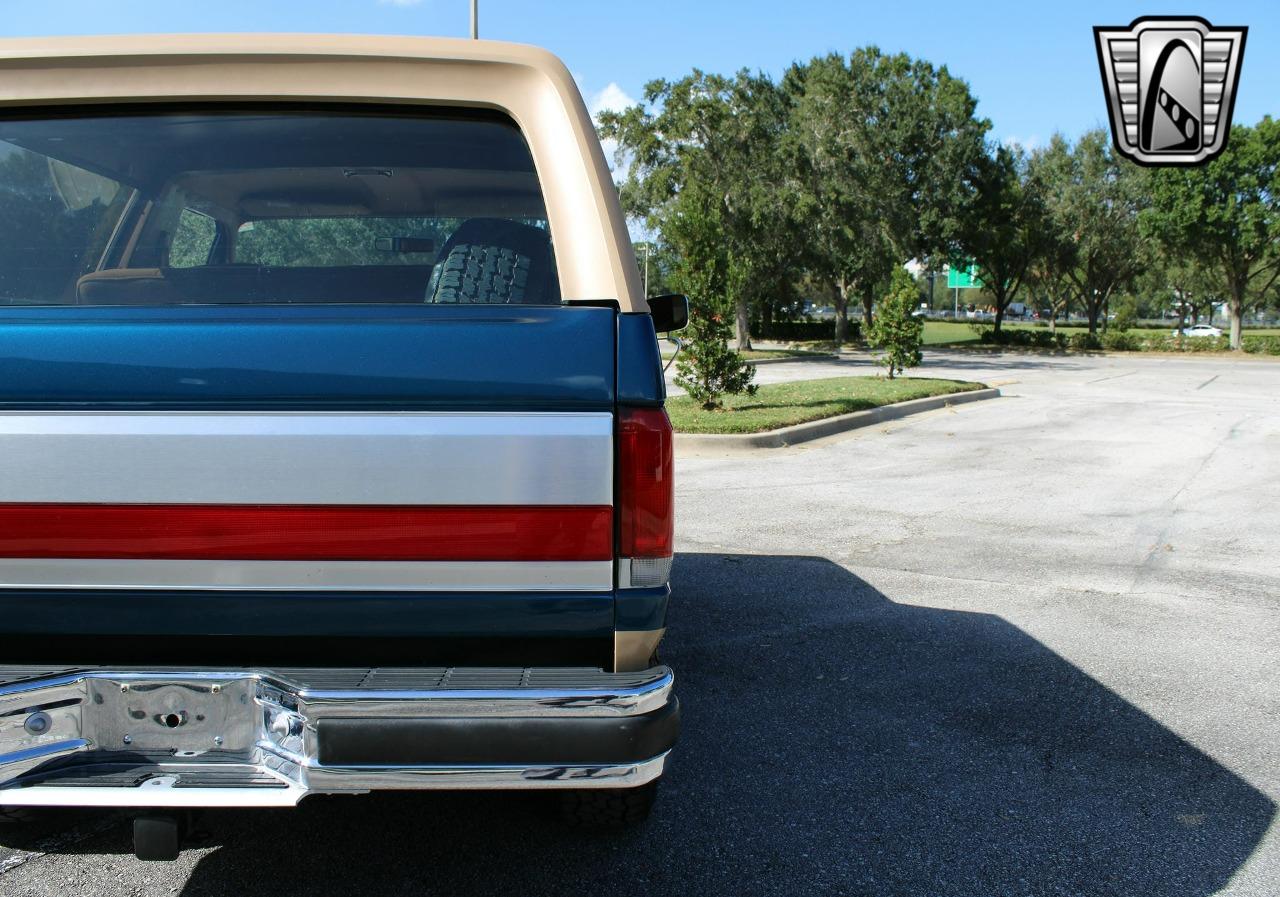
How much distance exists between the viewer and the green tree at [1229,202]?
3966 cm

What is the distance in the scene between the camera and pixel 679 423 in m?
12.2

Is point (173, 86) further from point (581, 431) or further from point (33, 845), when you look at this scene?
point (33, 845)

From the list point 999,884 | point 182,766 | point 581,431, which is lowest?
point 999,884

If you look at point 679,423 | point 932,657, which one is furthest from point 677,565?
point 679,423

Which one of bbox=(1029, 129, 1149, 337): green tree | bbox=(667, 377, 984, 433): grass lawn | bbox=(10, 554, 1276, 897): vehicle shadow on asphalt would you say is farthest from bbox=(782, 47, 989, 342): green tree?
bbox=(10, 554, 1276, 897): vehicle shadow on asphalt

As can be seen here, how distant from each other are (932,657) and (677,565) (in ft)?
6.42

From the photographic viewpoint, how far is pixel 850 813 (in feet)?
10.5

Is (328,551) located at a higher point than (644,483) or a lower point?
lower

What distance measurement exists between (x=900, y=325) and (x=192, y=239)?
17.3m

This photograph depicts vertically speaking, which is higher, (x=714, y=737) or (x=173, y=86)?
(x=173, y=86)

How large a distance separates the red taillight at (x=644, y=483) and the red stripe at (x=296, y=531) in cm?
8

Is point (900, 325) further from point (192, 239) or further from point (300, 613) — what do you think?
point (300, 613)

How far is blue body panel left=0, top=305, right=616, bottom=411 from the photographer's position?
6.76 ft
